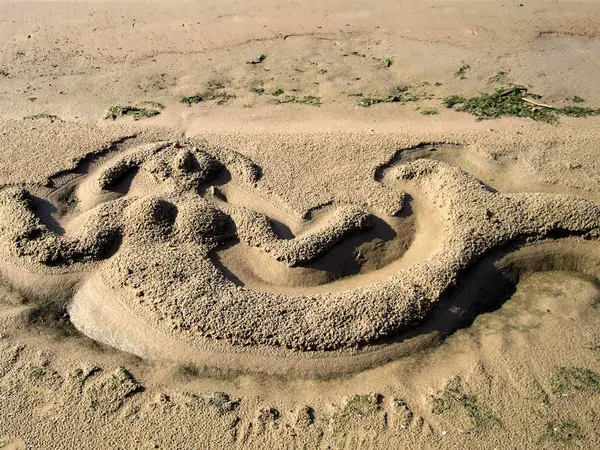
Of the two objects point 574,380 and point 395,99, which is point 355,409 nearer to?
point 574,380

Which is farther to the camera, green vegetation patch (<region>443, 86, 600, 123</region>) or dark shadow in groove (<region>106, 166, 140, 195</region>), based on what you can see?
green vegetation patch (<region>443, 86, 600, 123</region>)

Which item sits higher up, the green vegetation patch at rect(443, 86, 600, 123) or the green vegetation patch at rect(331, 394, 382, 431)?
the green vegetation patch at rect(443, 86, 600, 123)

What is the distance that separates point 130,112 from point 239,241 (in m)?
2.59

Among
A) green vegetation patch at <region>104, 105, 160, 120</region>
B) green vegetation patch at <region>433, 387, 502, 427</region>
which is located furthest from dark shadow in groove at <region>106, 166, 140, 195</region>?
green vegetation patch at <region>433, 387, 502, 427</region>

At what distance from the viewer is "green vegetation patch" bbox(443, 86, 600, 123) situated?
5852 millimetres

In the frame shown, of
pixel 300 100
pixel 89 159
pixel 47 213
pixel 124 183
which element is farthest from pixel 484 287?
pixel 89 159

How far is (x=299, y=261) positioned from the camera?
13.8 feet

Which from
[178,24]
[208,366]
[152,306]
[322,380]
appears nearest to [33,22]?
[178,24]

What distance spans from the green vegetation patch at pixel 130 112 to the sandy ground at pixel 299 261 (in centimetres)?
13

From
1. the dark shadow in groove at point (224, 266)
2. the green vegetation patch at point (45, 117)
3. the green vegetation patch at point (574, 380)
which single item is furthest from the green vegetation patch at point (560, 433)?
the green vegetation patch at point (45, 117)

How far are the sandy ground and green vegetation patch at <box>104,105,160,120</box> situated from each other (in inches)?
5.1

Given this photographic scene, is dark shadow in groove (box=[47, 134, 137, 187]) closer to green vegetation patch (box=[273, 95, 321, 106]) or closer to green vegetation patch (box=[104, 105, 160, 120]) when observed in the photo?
green vegetation patch (box=[104, 105, 160, 120])

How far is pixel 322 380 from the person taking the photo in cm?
359

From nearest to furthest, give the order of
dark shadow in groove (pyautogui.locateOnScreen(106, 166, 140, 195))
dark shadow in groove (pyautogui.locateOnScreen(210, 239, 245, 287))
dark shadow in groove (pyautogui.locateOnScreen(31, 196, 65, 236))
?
1. dark shadow in groove (pyautogui.locateOnScreen(210, 239, 245, 287))
2. dark shadow in groove (pyautogui.locateOnScreen(31, 196, 65, 236))
3. dark shadow in groove (pyautogui.locateOnScreen(106, 166, 140, 195))
